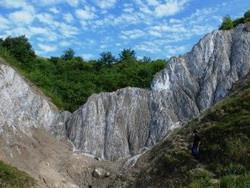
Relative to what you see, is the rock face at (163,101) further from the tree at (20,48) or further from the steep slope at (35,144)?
the tree at (20,48)

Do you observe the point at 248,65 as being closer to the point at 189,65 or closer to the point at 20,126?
the point at 189,65

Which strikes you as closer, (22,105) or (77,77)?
(22,105)

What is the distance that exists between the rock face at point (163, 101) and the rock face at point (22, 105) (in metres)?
2.12

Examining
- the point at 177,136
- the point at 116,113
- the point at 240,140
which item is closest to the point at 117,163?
the point at 116,113

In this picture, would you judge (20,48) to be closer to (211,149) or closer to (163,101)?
(163,101)

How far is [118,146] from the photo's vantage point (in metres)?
44.8

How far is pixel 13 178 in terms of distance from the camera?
3397 cm

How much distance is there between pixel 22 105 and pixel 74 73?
17.7m

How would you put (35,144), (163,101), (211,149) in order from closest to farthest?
1. (211,149)
2. (35,144)
3. (163,101)

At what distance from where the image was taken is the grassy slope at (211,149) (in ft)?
70.6

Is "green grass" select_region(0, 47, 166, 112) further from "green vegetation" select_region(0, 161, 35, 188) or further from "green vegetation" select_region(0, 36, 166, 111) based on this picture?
"green vegetation" select_region(0, 161, 35, 188)

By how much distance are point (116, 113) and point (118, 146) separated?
12.2ft

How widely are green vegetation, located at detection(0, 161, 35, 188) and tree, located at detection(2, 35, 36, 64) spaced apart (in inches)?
1112

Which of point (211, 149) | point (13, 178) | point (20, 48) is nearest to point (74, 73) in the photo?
point (20, 48)
